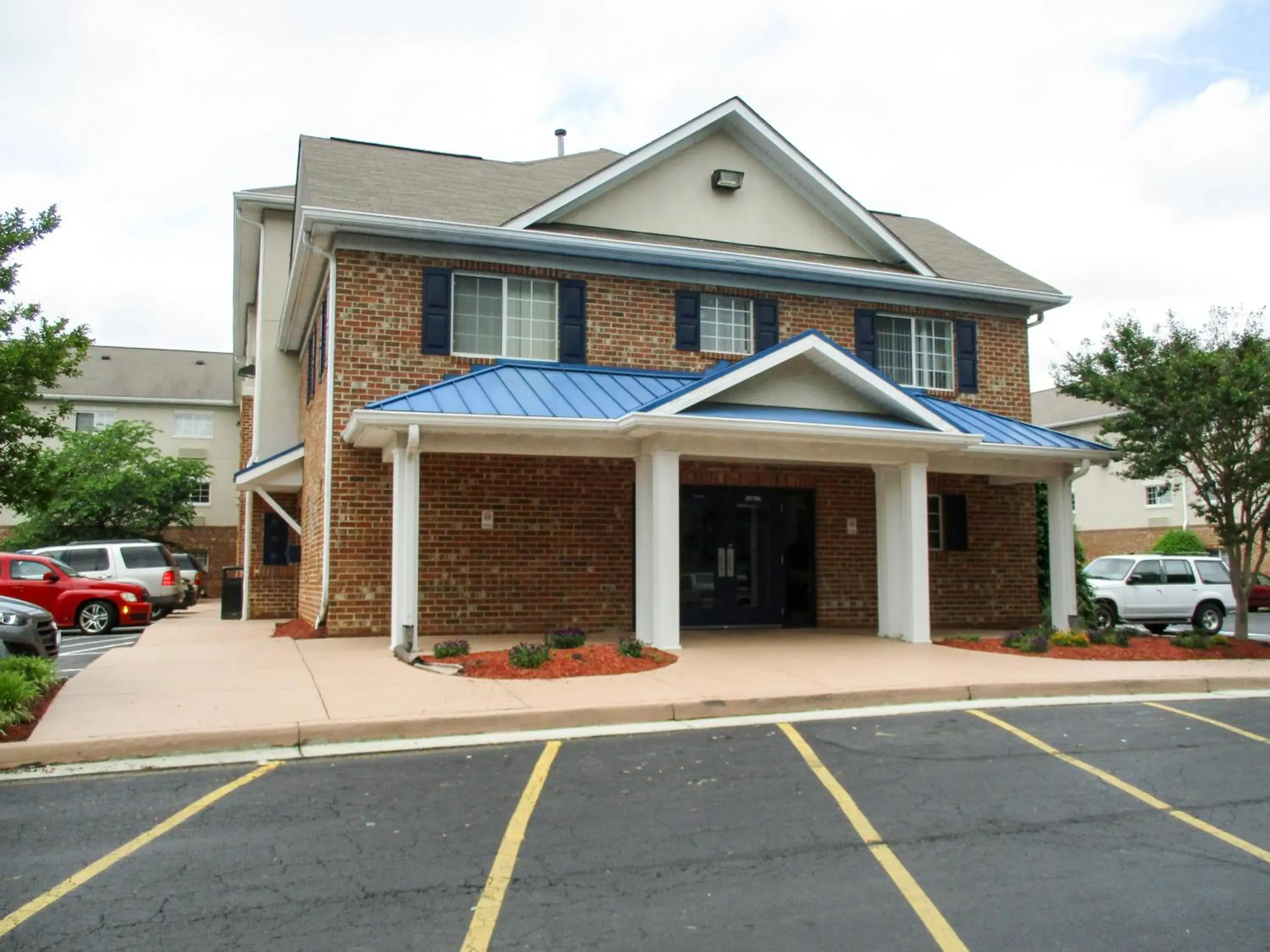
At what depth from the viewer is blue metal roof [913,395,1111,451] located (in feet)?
49.2

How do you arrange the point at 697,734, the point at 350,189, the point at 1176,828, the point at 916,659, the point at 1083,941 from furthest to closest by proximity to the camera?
1. the point at 350,189
2. the point at 916,659
3. the point at 697,734
4. the point at 1176,828
5. the point at 1083,941

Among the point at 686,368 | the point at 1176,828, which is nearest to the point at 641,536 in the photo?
the point at 686,368

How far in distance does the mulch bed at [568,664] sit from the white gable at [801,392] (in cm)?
370

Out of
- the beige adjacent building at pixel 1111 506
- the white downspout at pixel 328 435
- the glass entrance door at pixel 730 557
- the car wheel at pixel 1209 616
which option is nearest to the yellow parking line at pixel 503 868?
the white downspout at pixel 328 435

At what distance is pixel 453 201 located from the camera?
15648 mm

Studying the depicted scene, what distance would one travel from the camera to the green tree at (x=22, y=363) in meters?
8.83

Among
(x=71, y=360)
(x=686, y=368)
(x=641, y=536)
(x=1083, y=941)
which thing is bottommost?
(x=1083, y=941)

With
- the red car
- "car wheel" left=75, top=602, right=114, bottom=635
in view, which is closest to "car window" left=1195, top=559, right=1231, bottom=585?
the red car

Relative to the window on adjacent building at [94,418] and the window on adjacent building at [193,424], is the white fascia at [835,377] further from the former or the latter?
the window on adjacent building at [94,418]

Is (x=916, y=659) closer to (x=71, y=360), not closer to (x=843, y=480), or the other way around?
→ (x=843, y=480)

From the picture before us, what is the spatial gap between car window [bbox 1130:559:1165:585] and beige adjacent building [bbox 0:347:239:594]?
31.1 meters

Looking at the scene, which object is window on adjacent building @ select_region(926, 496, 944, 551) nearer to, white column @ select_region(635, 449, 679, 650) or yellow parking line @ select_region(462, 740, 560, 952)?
white column @ select_region(635, 449, 679, 650)

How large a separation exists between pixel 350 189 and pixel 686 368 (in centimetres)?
565

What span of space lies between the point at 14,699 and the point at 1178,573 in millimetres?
20592
